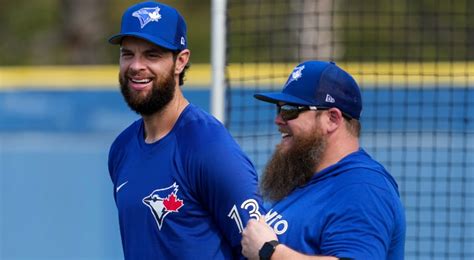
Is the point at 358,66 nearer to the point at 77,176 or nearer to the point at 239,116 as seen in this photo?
the point at 239,116

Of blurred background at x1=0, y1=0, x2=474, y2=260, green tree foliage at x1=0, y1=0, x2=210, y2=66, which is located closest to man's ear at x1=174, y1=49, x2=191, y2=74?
blurred background at x1=0, y1=0, x2=474, y2=260

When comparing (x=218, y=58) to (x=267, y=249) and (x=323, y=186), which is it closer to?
(x=323, y=186)

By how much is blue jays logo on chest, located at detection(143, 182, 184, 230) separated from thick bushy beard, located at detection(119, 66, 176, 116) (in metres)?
0.34

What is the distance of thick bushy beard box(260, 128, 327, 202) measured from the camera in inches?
153

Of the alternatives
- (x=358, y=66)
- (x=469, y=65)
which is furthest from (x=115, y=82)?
(x=469, y=65)

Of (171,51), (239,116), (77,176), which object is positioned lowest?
(77,176)

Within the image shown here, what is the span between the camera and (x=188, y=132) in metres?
4.14

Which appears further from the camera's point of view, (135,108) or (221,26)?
(221,26)

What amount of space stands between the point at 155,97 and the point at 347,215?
0.98 metres

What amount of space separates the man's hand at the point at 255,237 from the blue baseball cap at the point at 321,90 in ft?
1.59

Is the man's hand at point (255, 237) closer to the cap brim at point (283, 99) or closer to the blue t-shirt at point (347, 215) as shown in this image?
the blue t-shirt at point (347, 215)

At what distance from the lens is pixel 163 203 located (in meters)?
4.07

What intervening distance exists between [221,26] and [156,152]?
228 centimetres

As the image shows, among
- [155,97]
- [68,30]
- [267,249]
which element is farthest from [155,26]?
[68,30]
